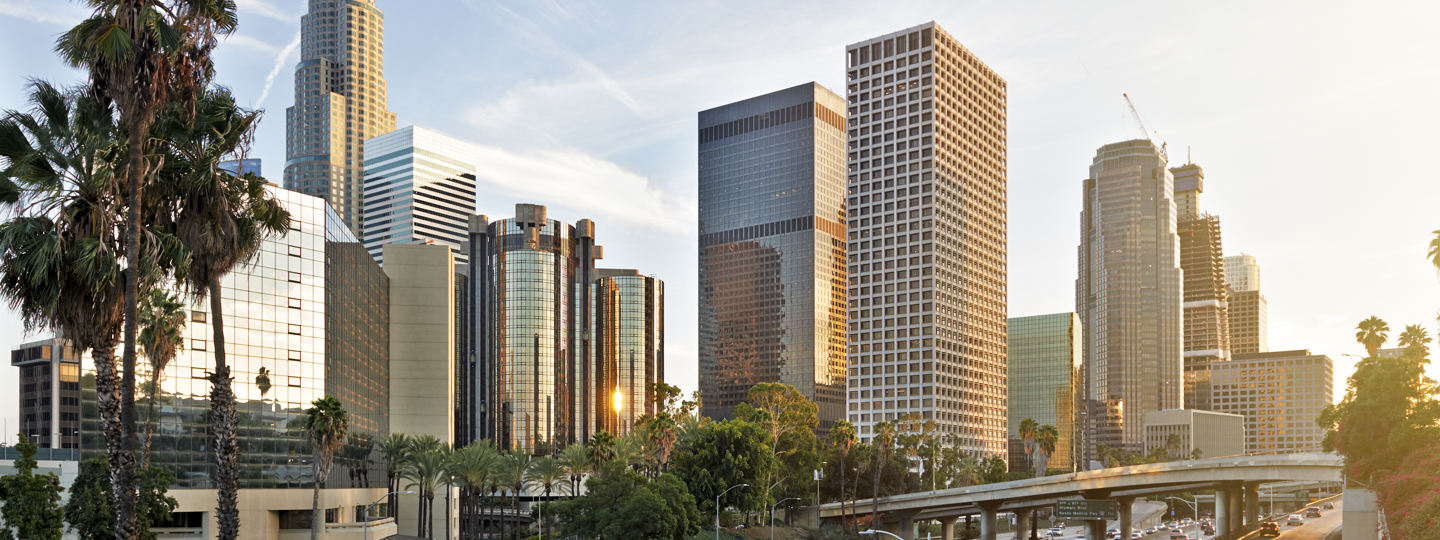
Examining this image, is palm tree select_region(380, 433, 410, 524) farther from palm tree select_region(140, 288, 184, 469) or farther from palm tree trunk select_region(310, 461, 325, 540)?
palm tree select_region(140, 288, 184, 469)

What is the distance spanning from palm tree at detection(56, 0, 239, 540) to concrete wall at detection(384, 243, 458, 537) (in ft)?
313

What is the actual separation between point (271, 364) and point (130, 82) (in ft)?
196

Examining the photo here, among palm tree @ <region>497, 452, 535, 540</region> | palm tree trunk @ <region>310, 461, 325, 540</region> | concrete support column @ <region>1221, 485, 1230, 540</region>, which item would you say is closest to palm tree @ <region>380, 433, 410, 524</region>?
palm tree @ <region>497, 452, 535, 540</region>

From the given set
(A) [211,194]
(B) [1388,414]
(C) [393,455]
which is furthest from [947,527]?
(A) [211,194]

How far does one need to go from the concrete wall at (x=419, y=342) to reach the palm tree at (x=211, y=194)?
91.6 m

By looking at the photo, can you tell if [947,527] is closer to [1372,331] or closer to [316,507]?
[1372,331]

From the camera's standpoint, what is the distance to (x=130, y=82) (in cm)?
2741

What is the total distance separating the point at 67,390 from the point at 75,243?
7872 inches

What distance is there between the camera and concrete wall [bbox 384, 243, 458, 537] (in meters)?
123

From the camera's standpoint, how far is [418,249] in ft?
411

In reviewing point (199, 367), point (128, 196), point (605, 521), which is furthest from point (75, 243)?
point (605, 521)

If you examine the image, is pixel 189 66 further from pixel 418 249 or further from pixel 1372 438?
pixel 418 249

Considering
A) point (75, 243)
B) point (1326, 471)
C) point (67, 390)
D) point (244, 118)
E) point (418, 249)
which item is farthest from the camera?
point (67, 390)

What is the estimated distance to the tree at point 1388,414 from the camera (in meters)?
70.9
